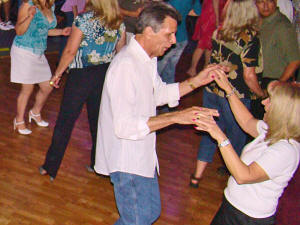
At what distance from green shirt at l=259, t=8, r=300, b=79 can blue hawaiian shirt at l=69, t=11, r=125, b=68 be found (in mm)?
1180

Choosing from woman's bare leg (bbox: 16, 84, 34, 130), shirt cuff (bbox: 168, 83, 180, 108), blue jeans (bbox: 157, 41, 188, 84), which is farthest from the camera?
blue jeans (bbox: 157, 41, 188, 84)

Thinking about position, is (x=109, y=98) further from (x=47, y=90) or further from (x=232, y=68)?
(x=47, y=90)

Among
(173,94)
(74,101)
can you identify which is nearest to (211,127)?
(173,94)

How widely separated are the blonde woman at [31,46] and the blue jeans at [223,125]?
137 cm

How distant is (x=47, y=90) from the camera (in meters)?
4.17

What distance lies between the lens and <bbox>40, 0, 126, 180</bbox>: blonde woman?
2.96 metres

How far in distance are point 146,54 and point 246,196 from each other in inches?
34.8

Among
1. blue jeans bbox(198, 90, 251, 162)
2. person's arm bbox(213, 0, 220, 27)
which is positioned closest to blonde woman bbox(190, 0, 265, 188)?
blue jeans bbox(198, 90, 251, 162)

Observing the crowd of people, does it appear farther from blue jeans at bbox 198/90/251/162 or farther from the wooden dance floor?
the wooden dance floor

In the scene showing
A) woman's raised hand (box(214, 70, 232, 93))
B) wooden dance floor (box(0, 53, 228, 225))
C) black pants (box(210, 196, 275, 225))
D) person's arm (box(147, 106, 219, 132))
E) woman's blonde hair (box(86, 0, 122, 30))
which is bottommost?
wooden dance floor (box(0, 53, 228, 225))

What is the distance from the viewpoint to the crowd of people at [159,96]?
1913 millimetres

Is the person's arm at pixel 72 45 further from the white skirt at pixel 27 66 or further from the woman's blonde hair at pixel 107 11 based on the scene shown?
the white skirt at pixel 27 66

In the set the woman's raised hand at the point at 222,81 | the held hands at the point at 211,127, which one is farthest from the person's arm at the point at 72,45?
the held hands at the point at 211,127

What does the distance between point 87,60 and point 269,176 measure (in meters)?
1.75
